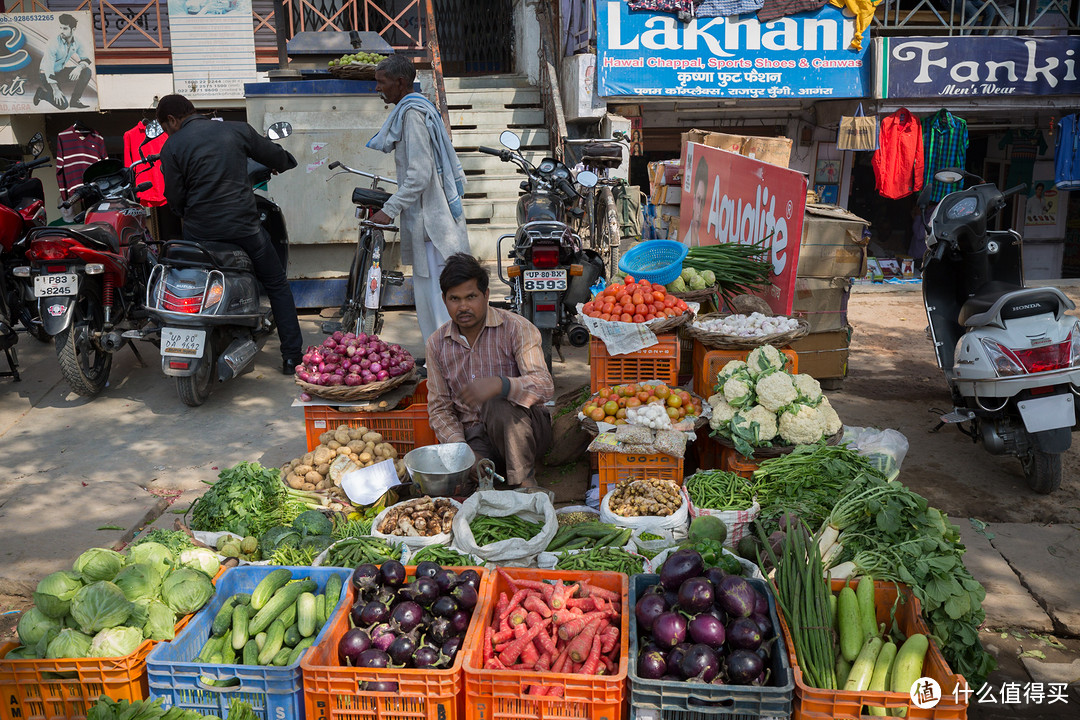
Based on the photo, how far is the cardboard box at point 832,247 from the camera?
6434 mm

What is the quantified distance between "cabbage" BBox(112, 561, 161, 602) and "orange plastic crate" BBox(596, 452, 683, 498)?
2.18 meters

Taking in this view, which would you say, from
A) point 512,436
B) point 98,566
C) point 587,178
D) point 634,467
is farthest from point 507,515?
point 587,178

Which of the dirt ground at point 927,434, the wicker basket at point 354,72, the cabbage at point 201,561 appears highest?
the wicker basket at point 354,72

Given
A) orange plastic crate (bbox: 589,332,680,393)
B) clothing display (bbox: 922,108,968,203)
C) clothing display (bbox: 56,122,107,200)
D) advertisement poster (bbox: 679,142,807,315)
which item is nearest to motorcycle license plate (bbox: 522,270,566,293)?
advertisement poster (bbox: 679,142,807,315)

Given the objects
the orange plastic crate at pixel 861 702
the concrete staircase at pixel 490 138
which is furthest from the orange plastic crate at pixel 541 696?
the concrete staircase at pixel 490 138

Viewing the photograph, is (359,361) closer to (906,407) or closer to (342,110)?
(906,407)

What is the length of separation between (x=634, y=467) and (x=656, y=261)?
227 centimetres

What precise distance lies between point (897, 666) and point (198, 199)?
5.63m

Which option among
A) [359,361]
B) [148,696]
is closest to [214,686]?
[148,696]

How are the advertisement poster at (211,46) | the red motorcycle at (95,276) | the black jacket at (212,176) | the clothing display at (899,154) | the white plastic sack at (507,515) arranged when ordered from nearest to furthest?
the white plastic sack at (507,515) → the red motorcycle at (95,276) → the black jacket at (212,176) → the clothing display at (899,154) → the advertisement poster at (211,46)

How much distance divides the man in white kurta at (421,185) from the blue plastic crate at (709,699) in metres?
4.25

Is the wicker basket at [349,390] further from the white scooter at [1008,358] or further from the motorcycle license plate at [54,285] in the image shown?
the white scooter at [1008,358]

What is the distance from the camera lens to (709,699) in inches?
96.3

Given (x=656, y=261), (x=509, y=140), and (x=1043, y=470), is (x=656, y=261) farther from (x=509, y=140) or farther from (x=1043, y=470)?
(x=1043, y=470)
